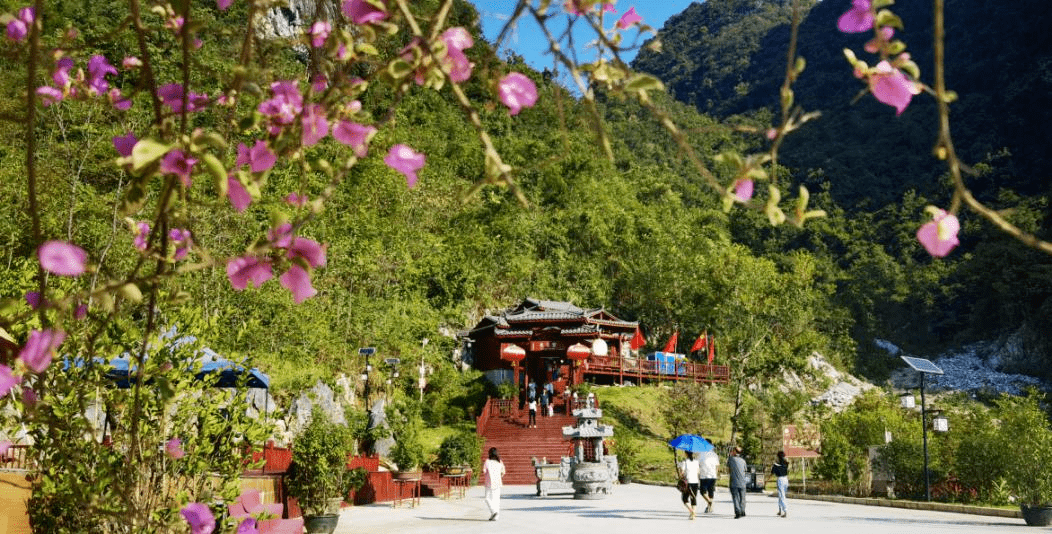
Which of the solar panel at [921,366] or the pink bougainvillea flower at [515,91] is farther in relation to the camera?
the solar panel at [921,366]

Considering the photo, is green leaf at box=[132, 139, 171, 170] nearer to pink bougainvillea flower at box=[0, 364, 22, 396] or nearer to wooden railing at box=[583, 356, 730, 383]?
pink bougainvillea flower at box=[0, 364, 22, 396]

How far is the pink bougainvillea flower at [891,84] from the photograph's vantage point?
1.11m

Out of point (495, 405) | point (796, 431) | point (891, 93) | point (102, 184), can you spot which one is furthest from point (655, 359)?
point (891, 93)

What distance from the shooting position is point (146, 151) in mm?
819

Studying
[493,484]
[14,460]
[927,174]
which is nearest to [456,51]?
[14,460]

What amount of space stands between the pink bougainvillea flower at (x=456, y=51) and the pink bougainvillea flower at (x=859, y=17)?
51 centimetres

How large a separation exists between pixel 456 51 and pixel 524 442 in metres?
23.8

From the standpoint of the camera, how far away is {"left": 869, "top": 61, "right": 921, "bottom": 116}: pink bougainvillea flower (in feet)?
3.65

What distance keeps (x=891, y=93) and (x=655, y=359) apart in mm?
35732

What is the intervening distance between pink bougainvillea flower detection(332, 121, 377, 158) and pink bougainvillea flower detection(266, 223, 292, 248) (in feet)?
0.49

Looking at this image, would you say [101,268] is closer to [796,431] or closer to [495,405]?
[796,431]

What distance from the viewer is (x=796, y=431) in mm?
20219

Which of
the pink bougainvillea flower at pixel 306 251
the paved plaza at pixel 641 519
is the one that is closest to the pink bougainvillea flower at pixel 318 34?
the pink bougainvillea flower at pixel 306 251

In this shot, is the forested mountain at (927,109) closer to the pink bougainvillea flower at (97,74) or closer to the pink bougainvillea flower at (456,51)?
the pink bougainvillea flower at (97,74)
